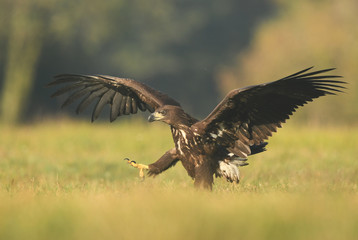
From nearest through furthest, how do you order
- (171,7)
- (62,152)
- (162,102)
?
(162,102) → (62,152) → (171,7)

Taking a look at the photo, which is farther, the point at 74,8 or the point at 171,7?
the point at 171,7

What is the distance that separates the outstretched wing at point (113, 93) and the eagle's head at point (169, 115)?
2.09ft

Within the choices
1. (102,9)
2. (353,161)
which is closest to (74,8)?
(102,9)

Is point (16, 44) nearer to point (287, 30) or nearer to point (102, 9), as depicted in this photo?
point (102, 9)

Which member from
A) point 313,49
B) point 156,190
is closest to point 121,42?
point 313,49

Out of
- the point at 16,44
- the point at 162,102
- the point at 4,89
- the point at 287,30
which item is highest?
the point at 287,30

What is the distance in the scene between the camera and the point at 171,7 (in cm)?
4419

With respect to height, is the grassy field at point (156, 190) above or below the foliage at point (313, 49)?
below

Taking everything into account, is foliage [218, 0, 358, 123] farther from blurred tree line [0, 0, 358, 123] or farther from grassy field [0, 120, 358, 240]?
grassy field [0, 120, 358, 240]

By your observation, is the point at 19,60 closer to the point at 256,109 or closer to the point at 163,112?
the point at 163,112

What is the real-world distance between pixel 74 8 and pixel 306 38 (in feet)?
41.1

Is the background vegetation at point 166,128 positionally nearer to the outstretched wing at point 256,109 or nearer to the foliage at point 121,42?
the foliage at point 121,42

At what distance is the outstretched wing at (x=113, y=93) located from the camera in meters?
8.45

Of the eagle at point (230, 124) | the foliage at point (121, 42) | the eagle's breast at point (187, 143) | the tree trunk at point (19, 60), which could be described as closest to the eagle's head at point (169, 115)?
the eagle at point (230, 124)
